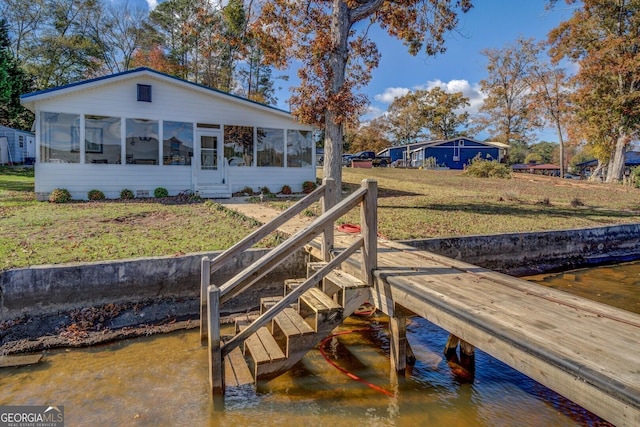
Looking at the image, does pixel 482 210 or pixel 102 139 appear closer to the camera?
pixel 482 210

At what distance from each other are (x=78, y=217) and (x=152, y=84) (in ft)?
19.5

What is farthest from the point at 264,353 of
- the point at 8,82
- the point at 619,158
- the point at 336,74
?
the point at 619,158

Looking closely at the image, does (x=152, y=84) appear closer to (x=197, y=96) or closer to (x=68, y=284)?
(x=197, y=96)

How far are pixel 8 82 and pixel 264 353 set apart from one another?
71.8ft

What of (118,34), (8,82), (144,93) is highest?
(118,34)

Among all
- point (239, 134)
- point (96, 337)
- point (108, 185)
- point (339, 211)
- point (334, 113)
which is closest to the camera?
point (339, 211)

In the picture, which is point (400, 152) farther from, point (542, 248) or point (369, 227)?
point (369, 227)

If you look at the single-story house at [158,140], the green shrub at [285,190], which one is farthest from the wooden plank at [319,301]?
the green shrub at [285,190]

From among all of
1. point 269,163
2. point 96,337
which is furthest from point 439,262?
point 269,163

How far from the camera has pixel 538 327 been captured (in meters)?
2.67

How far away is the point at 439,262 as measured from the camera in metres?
4.68

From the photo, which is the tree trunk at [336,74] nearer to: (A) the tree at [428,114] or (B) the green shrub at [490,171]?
(B) the green shrub at [490,171]

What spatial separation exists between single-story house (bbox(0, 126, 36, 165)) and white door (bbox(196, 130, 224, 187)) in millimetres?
18299

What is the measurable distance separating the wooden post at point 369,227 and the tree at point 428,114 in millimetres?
49548
